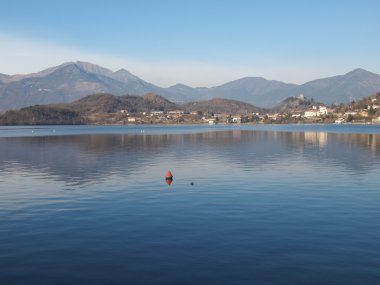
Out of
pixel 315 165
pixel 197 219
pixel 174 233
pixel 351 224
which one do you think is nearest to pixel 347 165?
pixel 315 165

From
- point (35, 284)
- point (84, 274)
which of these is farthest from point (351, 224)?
point (35, 284)

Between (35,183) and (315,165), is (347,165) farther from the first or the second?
(35,183)

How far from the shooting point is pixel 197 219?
3450 centimetres

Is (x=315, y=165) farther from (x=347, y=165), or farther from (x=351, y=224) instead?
(x=351, y=224)

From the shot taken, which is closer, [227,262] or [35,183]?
[227,262]

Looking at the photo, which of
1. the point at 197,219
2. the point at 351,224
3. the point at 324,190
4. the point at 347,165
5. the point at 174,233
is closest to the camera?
the point at 174,233

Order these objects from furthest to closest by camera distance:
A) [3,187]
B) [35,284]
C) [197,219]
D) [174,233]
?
[3,187], [197,219], [174,233], [35,284]

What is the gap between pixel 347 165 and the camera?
2867 inches

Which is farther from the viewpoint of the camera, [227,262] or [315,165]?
[315,165]

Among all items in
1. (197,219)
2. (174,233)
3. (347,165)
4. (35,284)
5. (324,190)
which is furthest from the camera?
(347,165)

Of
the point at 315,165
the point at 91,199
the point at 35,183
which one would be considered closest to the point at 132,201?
the point at 91,199

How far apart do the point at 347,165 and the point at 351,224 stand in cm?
4368

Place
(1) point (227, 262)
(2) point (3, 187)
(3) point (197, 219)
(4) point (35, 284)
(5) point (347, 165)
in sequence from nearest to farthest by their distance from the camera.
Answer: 1. (4) point (35, 284)
2. (1) point (227, 262)
3. (3) point (197, 219)
4. (2) point (3, 187)
5. (5) point (347, 165)

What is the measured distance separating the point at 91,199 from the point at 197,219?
14738 millimetres
